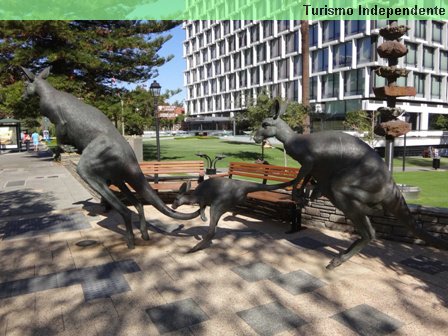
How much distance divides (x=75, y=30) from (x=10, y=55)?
318cm

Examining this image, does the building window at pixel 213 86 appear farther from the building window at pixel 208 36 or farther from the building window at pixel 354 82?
the building window at pixel 354 82

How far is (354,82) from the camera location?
1769 inches

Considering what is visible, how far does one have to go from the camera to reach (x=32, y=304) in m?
3.96

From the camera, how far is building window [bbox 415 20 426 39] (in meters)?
44.7

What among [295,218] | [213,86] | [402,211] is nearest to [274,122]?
[402,211]

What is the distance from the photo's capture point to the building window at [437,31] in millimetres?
46062

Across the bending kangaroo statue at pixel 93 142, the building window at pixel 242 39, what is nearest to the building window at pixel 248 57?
the building window at pixel 242 39

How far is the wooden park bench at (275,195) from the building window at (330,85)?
139 ft

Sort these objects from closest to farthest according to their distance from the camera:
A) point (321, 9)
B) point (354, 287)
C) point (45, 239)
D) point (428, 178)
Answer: point (354, 287)
point (45, 239)
point (428, 178)
point (321, 9)

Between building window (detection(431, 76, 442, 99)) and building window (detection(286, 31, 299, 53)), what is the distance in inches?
725

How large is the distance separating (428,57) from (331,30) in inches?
492

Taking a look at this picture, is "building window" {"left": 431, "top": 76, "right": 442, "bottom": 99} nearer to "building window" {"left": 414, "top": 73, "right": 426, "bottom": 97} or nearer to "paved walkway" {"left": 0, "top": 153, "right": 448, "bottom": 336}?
"building window" {"left": 414, "top": 73, "right": 426, "bottom": 97}

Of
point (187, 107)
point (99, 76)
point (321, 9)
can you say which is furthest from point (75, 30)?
point (187, 107)

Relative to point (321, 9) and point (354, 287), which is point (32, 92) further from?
point (321, 9)
